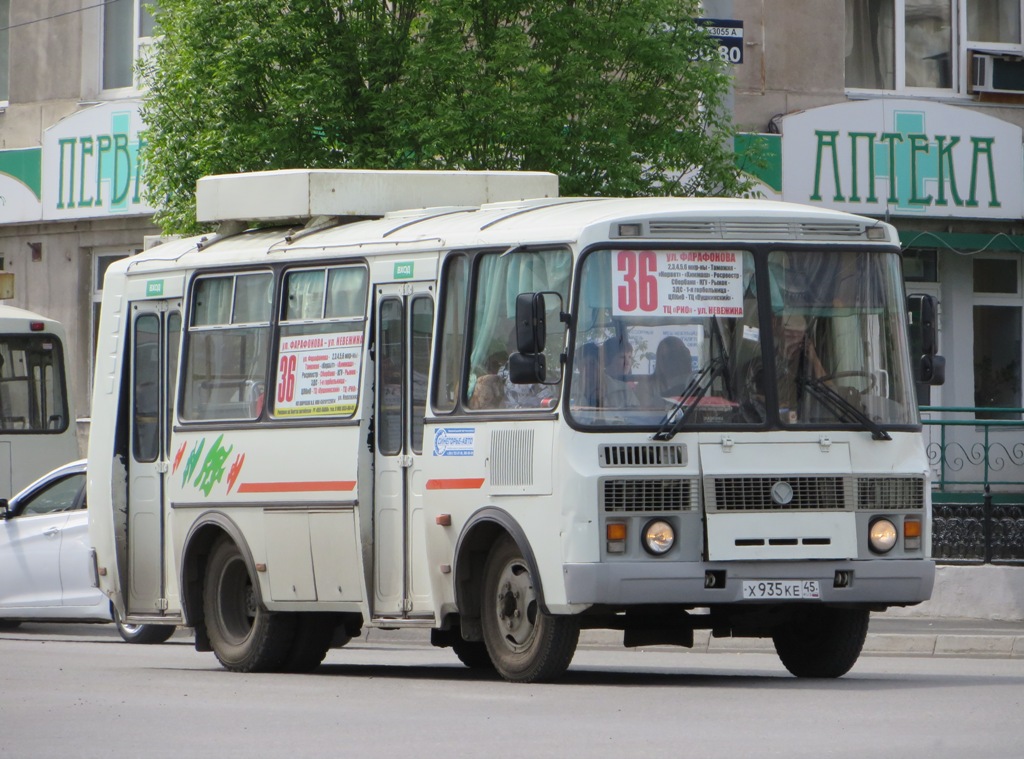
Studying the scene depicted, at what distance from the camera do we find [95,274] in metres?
28.9

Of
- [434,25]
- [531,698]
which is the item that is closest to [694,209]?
[531,698]

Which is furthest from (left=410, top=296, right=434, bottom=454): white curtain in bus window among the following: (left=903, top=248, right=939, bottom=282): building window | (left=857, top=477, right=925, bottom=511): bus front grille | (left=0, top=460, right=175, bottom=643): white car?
(left=903, top=248, right=939, bottom=282): building window

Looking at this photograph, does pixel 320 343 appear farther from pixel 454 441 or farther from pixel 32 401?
pixel 32 401

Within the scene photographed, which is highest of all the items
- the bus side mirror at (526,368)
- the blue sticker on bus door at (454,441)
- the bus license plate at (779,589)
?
the bus side mirror at (526,368)

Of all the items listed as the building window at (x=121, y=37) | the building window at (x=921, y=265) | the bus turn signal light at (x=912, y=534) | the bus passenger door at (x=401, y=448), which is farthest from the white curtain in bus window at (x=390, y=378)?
the building window at (x=121, y=37)

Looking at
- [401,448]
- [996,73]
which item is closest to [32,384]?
[996,73]

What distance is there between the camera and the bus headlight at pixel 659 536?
1166cm

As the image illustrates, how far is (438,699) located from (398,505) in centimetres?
173

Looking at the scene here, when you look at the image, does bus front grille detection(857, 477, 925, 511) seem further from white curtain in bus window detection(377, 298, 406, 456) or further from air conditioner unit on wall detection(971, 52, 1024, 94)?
air conditioner unit on wall detection(971, 52, 1024, 94)

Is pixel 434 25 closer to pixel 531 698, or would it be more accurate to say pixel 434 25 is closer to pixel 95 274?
pixel 531 698

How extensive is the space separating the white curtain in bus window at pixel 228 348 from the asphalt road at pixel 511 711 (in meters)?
1.70

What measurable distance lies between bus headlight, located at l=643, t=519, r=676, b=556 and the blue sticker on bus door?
1.19 m

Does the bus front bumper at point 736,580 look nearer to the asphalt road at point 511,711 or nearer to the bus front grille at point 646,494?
the bus front grille at point 646,494

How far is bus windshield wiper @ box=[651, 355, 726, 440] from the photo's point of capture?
11.7 metres
